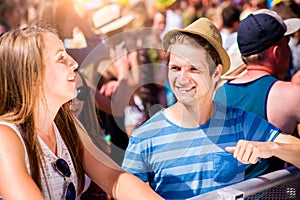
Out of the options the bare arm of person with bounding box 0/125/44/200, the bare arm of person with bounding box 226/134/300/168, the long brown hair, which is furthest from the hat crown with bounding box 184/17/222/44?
the bare arm of person with bounding box 0/125/44/200

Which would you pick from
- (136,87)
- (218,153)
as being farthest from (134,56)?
(218,153)

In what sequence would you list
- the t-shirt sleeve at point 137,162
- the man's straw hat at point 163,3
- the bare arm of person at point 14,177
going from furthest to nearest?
the man's straw hat at point 163,3 → the t-shirt sleeve at point 137,162 → the bare arm of person at point 14,177

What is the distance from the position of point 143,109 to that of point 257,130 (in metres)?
1.16

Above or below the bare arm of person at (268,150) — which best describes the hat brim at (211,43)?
above

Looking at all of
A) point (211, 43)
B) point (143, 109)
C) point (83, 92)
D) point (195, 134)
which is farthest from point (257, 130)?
point (143, 109)

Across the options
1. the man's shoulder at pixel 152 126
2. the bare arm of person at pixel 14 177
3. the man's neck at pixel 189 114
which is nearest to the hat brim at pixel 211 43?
the man's neck at pixel 189 114

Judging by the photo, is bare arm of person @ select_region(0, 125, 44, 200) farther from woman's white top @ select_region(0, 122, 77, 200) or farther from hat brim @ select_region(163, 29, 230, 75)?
hat brim @ select_region(163, 29, 230, 75)

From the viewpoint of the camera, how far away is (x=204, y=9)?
5.10m

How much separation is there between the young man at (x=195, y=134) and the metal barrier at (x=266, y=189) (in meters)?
0.11

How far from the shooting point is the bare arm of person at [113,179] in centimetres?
158

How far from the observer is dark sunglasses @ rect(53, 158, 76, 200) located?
1.53 m

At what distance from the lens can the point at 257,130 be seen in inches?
79.4

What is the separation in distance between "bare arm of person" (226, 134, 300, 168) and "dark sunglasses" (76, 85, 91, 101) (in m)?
0.78

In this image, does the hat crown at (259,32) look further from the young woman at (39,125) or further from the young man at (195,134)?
the young woman at (39,125)
